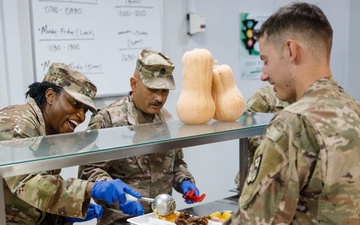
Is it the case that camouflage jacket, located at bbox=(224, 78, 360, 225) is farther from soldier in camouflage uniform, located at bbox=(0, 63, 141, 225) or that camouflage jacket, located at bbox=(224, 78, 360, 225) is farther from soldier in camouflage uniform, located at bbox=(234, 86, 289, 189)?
soldier in camouflage uniform, located at bbox=(234, 86, 289, 189)

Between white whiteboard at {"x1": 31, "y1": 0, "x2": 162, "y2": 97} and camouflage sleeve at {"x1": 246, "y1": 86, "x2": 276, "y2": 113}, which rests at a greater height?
white whiteboard at {"x1": 31, "y1": 0, "x2": 162, "y2": 97}

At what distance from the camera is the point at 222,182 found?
11.7ft

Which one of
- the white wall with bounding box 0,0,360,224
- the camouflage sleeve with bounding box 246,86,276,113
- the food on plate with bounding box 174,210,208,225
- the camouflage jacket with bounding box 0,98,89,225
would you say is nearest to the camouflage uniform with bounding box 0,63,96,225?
the camouflage jacket with bounding box 0,98,89,225

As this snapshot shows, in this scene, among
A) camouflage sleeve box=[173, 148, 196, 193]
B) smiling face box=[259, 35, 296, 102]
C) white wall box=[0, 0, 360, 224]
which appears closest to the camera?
smiling face box=[259, 35, 296, 102]

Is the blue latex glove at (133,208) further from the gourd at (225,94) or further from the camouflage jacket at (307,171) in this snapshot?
the camouflage jacket at (307,171)

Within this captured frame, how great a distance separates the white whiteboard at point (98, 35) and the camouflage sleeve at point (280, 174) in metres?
1.79

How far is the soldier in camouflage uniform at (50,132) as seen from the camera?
4.51ft

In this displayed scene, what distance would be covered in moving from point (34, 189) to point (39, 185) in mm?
18

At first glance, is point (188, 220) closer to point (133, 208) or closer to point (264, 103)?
point (133, 208)

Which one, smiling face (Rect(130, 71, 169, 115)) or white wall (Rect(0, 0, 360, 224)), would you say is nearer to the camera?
smiling face (Rect(130, 71, 169, 115))

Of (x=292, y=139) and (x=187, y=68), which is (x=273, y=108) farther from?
(x=292, y=139)

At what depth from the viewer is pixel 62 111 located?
1705 mm

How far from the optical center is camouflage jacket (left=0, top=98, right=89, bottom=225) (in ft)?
4.48

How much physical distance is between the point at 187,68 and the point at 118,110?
0.53 m
